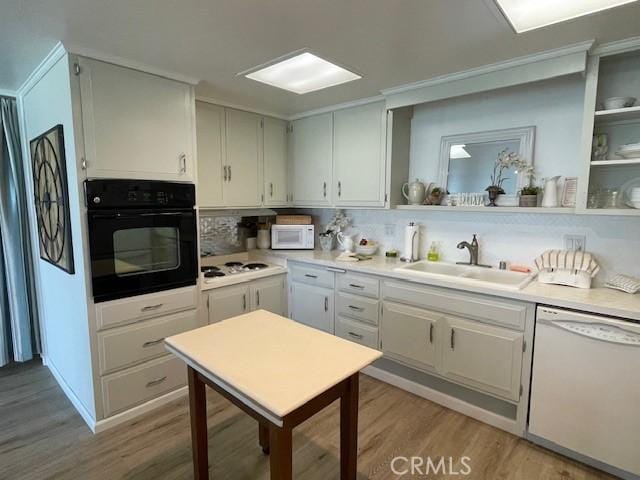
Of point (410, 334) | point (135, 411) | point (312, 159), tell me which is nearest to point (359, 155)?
point (312, 159)

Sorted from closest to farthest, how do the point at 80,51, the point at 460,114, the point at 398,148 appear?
the point at 80,51
the point at 460,114
the point at 398,148

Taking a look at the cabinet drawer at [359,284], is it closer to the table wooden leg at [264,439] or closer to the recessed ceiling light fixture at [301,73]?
the table wooden leg at [264,439]

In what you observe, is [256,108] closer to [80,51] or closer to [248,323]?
[80,51]

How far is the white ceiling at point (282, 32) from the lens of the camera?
4.97ft

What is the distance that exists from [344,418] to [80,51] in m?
2.36

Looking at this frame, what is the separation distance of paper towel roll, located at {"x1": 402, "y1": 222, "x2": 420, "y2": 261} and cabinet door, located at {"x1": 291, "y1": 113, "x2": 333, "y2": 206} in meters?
0.82

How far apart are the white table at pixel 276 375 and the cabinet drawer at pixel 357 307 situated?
3.59 feet

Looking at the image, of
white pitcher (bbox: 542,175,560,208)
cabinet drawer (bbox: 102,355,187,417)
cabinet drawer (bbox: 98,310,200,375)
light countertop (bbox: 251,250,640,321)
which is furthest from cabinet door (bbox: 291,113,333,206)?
cabinet drawer (bbox: 102,355,187,417)

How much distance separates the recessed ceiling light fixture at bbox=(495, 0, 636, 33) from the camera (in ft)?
4.99

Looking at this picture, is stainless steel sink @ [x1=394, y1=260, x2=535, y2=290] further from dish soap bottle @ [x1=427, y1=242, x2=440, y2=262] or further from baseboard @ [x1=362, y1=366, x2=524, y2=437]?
baseboard @ [x1=362, y1=366, x2=524, y2=437]

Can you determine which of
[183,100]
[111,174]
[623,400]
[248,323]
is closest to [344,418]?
[248,323]

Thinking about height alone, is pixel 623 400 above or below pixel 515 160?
below

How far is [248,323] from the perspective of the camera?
1819mm

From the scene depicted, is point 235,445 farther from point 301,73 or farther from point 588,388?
point 301,73
